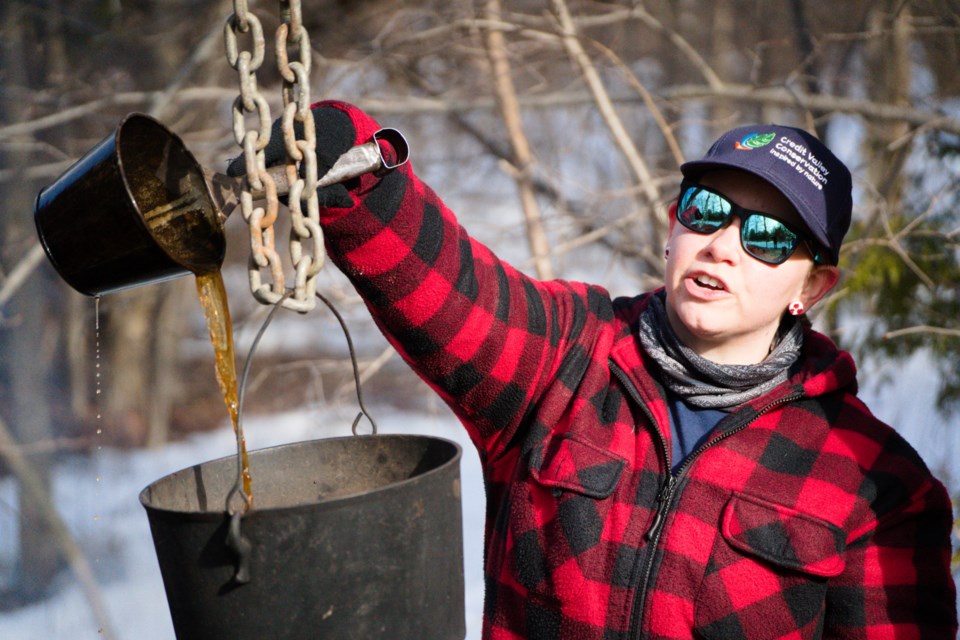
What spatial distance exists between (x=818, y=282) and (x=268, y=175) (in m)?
1.10

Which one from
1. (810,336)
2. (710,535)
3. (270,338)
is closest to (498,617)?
(710,535)

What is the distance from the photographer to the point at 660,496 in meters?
1.57

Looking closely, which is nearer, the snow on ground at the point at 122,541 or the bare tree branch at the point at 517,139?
the bare tree branch at the point at 517,139

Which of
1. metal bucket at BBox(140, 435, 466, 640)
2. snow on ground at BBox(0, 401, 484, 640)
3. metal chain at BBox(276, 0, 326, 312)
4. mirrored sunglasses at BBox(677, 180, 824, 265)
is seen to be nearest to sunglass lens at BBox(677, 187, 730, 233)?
mirrored sunglasses at BBox(677, 180, 824, 265)

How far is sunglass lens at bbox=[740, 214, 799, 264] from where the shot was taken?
1.60 m

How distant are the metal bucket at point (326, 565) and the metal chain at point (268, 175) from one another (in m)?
0.29

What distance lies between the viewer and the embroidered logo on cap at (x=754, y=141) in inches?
63.4

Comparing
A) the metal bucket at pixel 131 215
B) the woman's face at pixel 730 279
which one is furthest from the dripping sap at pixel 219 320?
the woman's face at pixel 730 279

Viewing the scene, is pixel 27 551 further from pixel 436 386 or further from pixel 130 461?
pixel 436 386

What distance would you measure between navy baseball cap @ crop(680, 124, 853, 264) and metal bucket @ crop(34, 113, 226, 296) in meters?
0.88

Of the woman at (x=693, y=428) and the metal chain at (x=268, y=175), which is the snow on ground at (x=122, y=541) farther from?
the metal chain at (x=268, y=175)

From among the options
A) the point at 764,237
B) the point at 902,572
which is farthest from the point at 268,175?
the point at 902,572

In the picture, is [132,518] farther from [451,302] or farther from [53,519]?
[451,302]

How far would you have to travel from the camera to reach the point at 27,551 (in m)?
4.48
